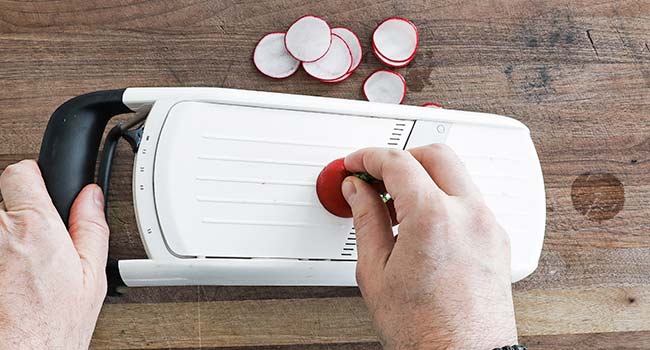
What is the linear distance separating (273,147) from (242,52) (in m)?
0.32

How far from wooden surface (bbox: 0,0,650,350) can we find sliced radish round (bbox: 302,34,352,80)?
0.03 metres

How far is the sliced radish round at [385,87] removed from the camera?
119cm

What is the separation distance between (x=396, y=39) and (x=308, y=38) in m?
0.16

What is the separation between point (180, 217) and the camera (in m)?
0.92

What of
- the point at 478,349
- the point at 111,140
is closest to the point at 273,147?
the point at 111,140

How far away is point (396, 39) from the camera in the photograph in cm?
121

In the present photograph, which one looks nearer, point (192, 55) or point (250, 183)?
point (250, 183)

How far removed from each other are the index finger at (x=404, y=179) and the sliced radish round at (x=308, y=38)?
0.41m

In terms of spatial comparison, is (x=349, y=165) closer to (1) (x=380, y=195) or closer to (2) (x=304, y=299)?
(1) (x=380, y=195)

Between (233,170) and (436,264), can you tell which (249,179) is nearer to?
(233,170)

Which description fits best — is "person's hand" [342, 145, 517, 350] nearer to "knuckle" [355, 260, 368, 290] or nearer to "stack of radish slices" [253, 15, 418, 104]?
"knuckle" [355, 260, 368, 290]

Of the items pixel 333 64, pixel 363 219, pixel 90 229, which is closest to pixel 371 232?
pixel 363 219

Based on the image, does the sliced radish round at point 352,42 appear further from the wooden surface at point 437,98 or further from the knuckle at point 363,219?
the knuckle at point 363,219

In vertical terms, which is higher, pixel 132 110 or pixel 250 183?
pixel 132 110
